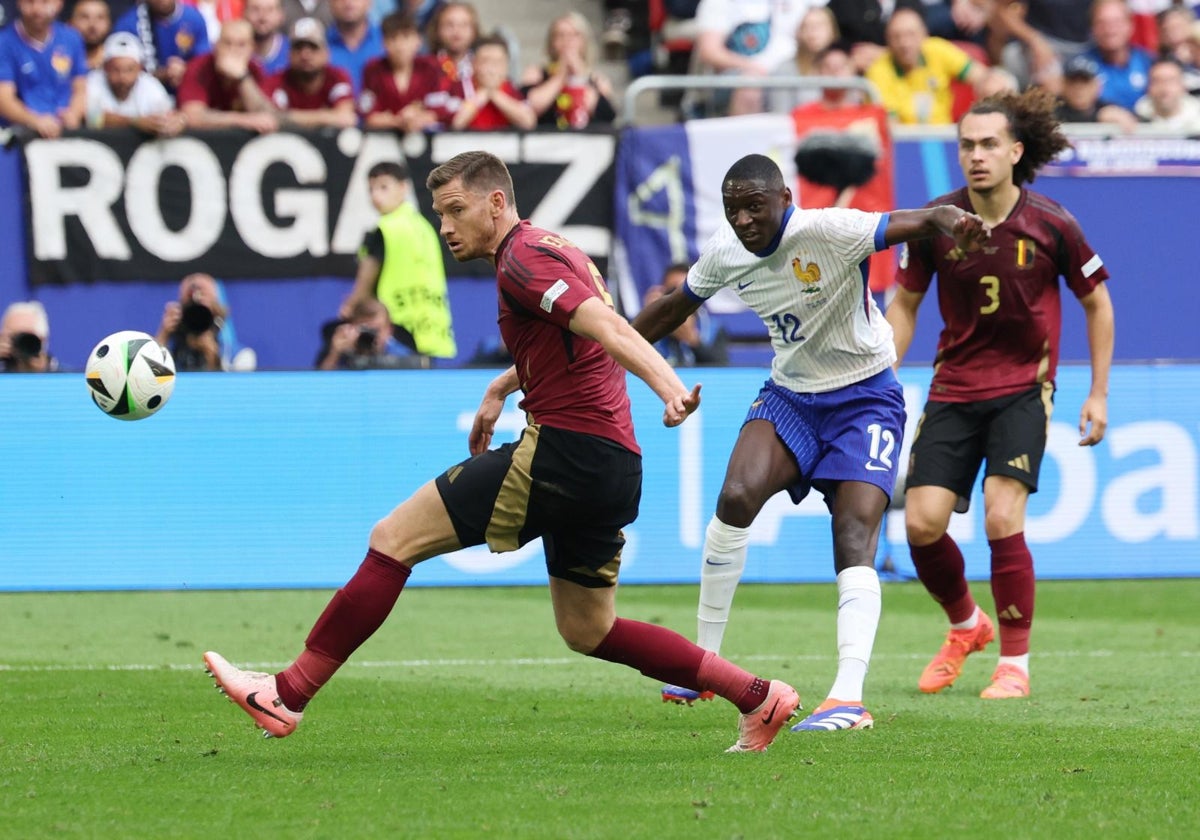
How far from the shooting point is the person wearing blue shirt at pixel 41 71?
49.0 feet

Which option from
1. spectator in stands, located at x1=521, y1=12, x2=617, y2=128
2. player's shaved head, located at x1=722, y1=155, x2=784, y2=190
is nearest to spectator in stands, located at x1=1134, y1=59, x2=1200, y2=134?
spectator in stands, located at x1=521, y1=12, x2=617, y2=128

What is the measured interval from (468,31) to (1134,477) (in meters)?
7.00

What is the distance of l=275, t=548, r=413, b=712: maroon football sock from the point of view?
5969 millimetres

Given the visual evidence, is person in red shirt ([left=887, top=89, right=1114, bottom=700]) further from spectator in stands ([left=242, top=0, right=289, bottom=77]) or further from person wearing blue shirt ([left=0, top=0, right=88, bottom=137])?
spectator in stands ([left=242, top=0, right=289, bottom=77])

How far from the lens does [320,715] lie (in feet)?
23.7

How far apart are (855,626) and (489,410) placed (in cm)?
161

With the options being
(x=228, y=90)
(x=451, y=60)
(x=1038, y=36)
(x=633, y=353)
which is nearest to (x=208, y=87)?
(x=228, y=90)

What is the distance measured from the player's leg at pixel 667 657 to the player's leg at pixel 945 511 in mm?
2181

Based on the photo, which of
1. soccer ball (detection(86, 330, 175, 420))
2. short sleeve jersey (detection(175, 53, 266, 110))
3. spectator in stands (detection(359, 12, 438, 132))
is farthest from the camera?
spectator in stands (detection(359, 12, 438, 132))

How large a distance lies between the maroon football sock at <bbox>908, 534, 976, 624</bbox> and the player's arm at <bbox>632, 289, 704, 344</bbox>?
1880 mm

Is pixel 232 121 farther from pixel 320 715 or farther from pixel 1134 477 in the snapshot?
pixel 320 715

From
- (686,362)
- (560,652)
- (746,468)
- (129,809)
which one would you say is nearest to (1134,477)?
(686,362)

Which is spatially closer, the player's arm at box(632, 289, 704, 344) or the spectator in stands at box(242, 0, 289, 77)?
the player's arm at box(632, 289, 704, 344)

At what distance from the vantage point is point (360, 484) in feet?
41.3
